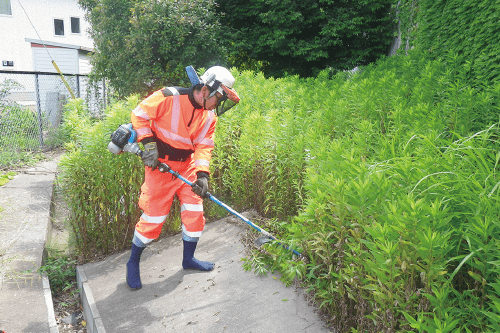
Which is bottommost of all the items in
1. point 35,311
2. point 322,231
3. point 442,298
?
point 35,311

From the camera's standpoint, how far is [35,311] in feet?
11.8

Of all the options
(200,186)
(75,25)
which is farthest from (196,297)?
(75,25)

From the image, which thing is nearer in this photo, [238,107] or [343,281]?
[343,281]

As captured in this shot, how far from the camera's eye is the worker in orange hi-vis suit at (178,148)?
12.8 ft

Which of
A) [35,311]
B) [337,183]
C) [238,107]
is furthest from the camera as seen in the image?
[238,107]

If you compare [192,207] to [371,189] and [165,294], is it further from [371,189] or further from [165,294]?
[371,189]

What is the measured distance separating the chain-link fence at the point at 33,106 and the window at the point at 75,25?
1633 cm

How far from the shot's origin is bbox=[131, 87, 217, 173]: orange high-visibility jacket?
12.8 ft

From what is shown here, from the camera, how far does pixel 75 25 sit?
2609 cm

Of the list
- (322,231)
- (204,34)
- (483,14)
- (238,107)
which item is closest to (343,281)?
(322,231)

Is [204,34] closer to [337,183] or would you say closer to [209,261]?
[209,261]

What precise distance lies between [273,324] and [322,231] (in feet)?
3.17

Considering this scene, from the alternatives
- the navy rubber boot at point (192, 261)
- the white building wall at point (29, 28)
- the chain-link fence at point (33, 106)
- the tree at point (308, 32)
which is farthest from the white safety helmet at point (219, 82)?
the white building wall at point (29, 28)

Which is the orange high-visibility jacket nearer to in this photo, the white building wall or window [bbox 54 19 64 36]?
the white building wall
